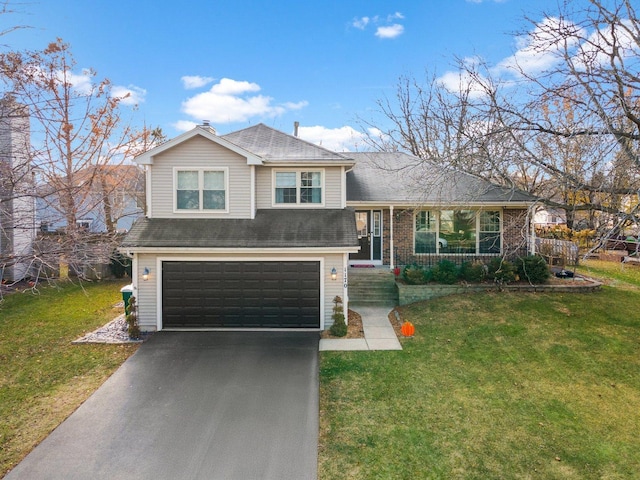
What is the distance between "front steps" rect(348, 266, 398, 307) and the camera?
12.7m

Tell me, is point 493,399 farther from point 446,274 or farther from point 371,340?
point 446,274

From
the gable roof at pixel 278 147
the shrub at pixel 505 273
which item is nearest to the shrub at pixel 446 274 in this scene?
the shrub at pixel 505 273

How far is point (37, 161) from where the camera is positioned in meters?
8.40

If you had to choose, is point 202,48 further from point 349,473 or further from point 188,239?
point 349,473

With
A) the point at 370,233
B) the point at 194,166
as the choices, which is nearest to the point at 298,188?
the point at 194,166

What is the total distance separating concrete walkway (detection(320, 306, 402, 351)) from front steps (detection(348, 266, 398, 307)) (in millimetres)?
1514

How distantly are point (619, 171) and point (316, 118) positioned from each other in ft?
49.8

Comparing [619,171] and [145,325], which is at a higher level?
[619,171]

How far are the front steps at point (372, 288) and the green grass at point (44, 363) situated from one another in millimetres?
7109

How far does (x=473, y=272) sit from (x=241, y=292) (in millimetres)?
7828

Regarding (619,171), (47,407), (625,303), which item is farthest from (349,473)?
(625,303)

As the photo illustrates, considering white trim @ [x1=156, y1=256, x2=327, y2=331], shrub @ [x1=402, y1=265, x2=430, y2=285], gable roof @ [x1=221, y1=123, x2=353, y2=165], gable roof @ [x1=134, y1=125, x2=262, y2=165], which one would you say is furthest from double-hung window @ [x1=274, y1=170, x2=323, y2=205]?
shrub @ [x1=402, y1=265, x2=430, y2=285]

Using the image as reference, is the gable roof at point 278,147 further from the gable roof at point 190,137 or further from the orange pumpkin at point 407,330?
the orange pumpkin at point 407,330

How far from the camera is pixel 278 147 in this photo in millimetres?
12047
